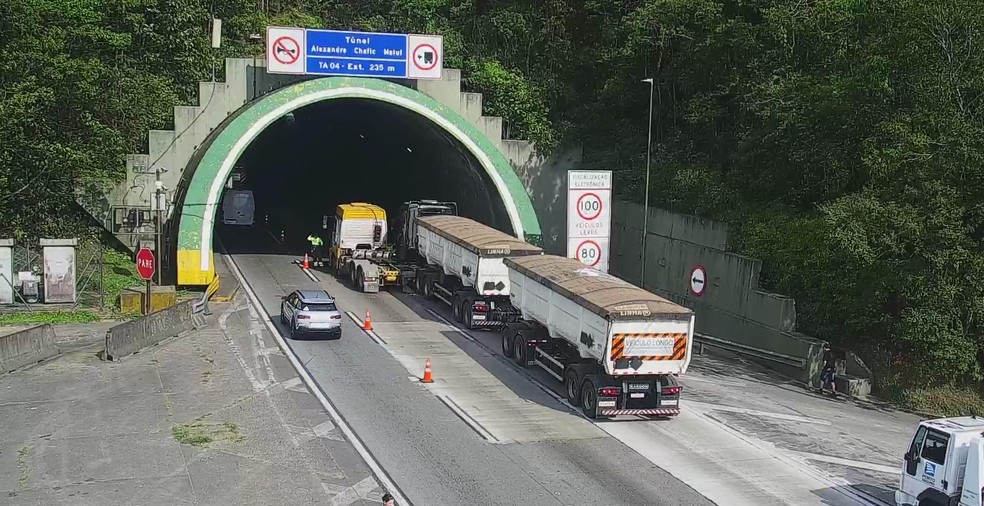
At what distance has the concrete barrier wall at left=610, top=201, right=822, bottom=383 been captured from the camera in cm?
3008

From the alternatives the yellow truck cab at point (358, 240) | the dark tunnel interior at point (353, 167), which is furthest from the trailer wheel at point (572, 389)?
the dark tunnel interior at point (353, 167)

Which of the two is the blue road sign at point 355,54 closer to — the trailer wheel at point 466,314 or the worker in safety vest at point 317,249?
the worker in safety vest at point 317,249

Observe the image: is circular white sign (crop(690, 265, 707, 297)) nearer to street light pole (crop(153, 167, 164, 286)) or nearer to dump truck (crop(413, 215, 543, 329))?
dump truck (crop(413, 215, 543, 329))

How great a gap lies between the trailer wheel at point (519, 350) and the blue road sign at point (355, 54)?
16.8 metres

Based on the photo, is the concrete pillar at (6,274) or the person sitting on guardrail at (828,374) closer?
the person sitting on guardrail at (828,374)

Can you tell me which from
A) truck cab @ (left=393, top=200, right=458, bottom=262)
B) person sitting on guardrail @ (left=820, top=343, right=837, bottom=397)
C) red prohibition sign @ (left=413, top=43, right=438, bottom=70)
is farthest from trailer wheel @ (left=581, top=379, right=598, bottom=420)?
red prohibition sign @ (left=413, top=43, right=438, bottom=70)

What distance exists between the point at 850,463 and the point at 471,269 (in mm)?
14701

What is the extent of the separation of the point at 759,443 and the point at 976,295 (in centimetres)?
883

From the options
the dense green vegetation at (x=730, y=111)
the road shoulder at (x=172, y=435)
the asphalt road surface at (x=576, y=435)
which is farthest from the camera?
the dense green vegetation at (x=730, y=111)

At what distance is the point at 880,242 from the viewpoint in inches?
1054

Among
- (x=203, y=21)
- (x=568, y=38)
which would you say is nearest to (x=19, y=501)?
(x=203, y=21)

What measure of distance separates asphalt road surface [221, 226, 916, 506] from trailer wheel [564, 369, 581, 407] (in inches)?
10.6

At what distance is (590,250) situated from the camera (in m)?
29.7

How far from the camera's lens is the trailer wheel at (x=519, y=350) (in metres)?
27.2
